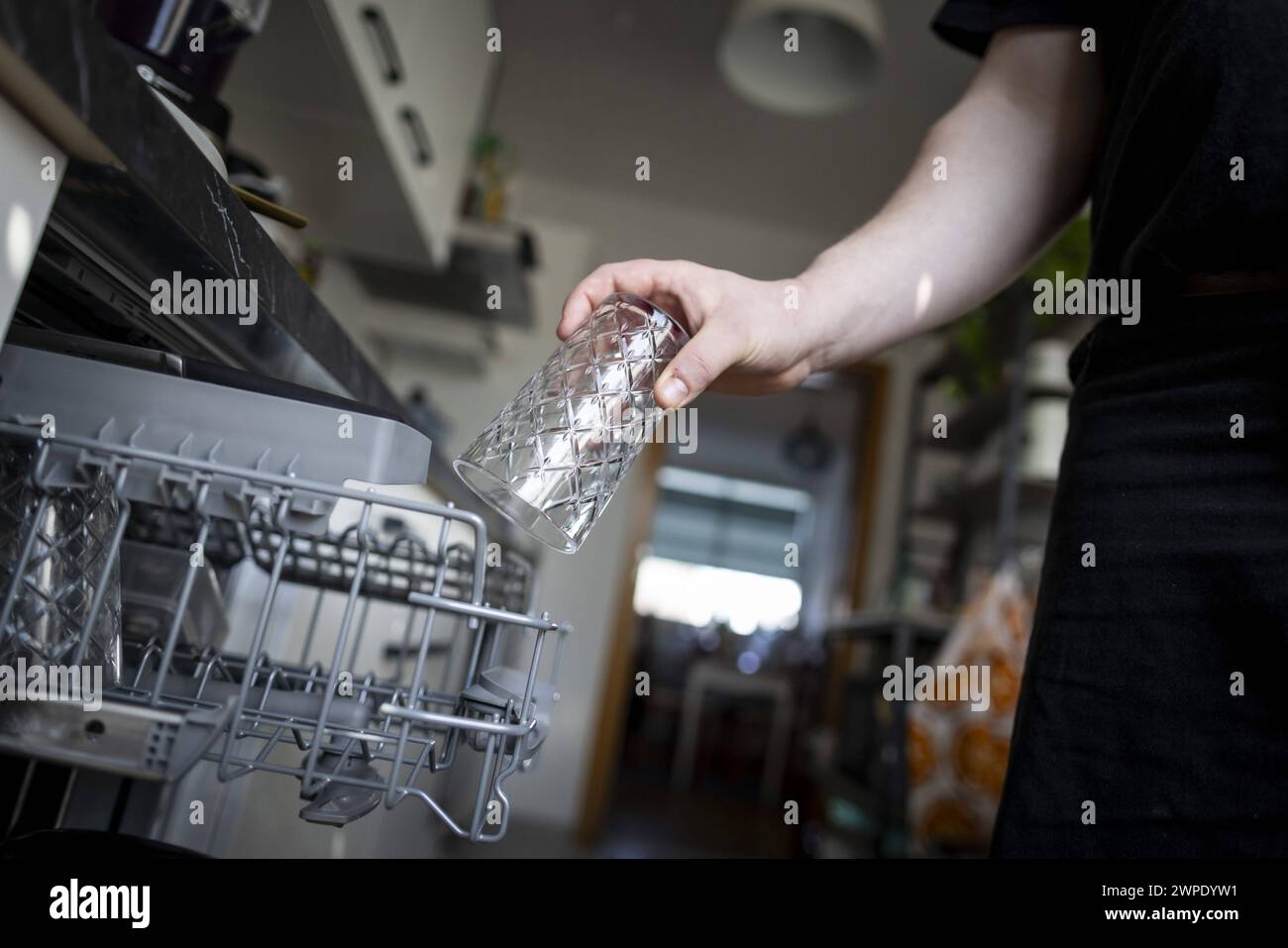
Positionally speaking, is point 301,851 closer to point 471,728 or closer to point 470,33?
point 471,728

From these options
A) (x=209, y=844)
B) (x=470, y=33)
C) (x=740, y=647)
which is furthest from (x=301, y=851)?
(x=740, y=647)

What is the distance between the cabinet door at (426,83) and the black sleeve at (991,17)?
1112 millimetres

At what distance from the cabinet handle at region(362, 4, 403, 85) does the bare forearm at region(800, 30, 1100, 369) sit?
1.29m

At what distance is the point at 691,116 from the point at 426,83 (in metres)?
1.64

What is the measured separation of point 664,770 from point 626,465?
6.87 m

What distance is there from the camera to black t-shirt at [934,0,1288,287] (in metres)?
0.52

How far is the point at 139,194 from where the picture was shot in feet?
1.39

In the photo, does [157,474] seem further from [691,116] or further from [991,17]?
[691,116]

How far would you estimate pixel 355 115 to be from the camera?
1877 millimetres

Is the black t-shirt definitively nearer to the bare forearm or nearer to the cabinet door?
the bare forearm

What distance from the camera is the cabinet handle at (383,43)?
1.69 meters

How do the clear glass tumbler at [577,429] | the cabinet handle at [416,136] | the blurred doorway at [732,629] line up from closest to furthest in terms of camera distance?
the clear glass tumbler at [577,429], the cabinet handle at [416,136], the blurred doorway at [732,629]

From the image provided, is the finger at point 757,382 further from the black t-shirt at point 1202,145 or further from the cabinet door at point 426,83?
the cabinet door at point 426,83

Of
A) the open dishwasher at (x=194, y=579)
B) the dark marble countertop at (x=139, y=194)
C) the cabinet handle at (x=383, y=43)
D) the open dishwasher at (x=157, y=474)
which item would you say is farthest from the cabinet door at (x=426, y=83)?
the open dishwasher at (x=194, y=579)
